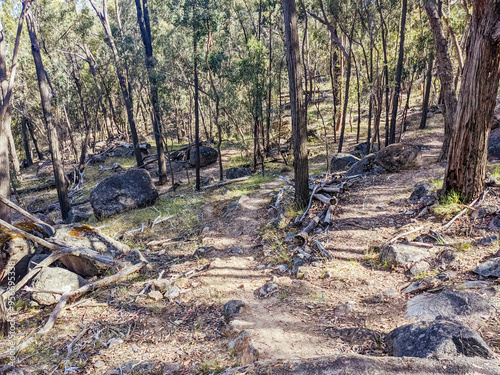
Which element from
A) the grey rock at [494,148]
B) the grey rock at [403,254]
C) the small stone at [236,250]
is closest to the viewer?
the grey rock at [403,254]

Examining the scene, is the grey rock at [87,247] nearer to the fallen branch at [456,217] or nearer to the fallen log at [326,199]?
the fallen log at [326,199]

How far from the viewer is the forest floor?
474 centimetres

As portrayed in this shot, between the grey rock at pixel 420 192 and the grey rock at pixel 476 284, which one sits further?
the grey rock at pixel 420 192

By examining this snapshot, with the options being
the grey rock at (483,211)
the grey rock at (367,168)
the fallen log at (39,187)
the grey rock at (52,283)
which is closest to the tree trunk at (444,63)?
the grey rock at (367,168)

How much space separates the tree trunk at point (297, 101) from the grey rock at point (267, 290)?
357cm

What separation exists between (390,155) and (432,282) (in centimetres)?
628

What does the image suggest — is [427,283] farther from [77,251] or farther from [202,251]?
[77,251]

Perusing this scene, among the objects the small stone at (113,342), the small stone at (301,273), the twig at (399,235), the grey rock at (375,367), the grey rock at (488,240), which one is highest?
the grey rock at (375,367)

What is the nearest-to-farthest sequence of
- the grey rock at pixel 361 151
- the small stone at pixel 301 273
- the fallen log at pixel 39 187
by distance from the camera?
the small stone at pixel 301 273, the grey rock at pixel 361 151, the fallen log at pixel 39 187

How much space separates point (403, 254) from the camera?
5977 millimetres

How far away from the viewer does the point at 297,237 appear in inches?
328

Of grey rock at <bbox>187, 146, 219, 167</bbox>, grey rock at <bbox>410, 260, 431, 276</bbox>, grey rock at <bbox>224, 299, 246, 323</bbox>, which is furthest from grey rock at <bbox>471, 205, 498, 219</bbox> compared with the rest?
grey rock at <bbox>187, 146, 219, 167</bbox>

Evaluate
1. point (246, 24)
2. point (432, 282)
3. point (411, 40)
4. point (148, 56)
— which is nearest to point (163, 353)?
point (432, 282)

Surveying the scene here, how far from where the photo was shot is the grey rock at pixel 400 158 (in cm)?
1045
